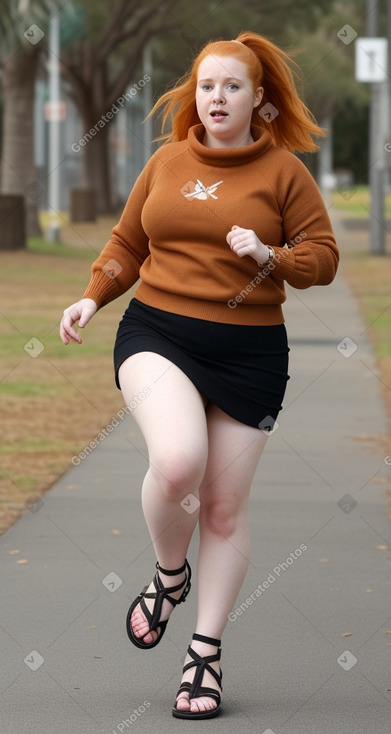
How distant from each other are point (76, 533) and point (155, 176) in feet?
8.03

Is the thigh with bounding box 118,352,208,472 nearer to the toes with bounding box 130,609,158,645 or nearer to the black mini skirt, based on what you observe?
the black mini skirt

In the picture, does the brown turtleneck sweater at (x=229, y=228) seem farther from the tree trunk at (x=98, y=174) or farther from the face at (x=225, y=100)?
the tree trunk at (x=98, y=174)

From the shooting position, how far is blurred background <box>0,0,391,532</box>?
9.20 meters

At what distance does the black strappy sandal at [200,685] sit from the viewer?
4.00 meters

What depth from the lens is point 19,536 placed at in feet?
20.3

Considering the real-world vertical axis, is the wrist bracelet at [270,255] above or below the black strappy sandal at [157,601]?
above

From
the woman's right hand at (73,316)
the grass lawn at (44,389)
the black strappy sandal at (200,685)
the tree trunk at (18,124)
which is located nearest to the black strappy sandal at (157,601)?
the black strappy sandal at (200,685)

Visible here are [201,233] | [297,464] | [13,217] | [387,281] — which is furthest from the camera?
[13,217]

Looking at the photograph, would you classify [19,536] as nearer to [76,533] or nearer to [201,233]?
[76,533]

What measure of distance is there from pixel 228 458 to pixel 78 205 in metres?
37.4

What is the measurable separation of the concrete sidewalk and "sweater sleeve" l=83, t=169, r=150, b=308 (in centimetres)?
112

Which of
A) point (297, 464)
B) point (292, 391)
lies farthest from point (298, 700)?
point (292, 391)

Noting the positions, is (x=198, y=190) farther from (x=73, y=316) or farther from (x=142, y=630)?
(x=142, y=630)

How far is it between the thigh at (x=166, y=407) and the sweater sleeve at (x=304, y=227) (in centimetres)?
40
